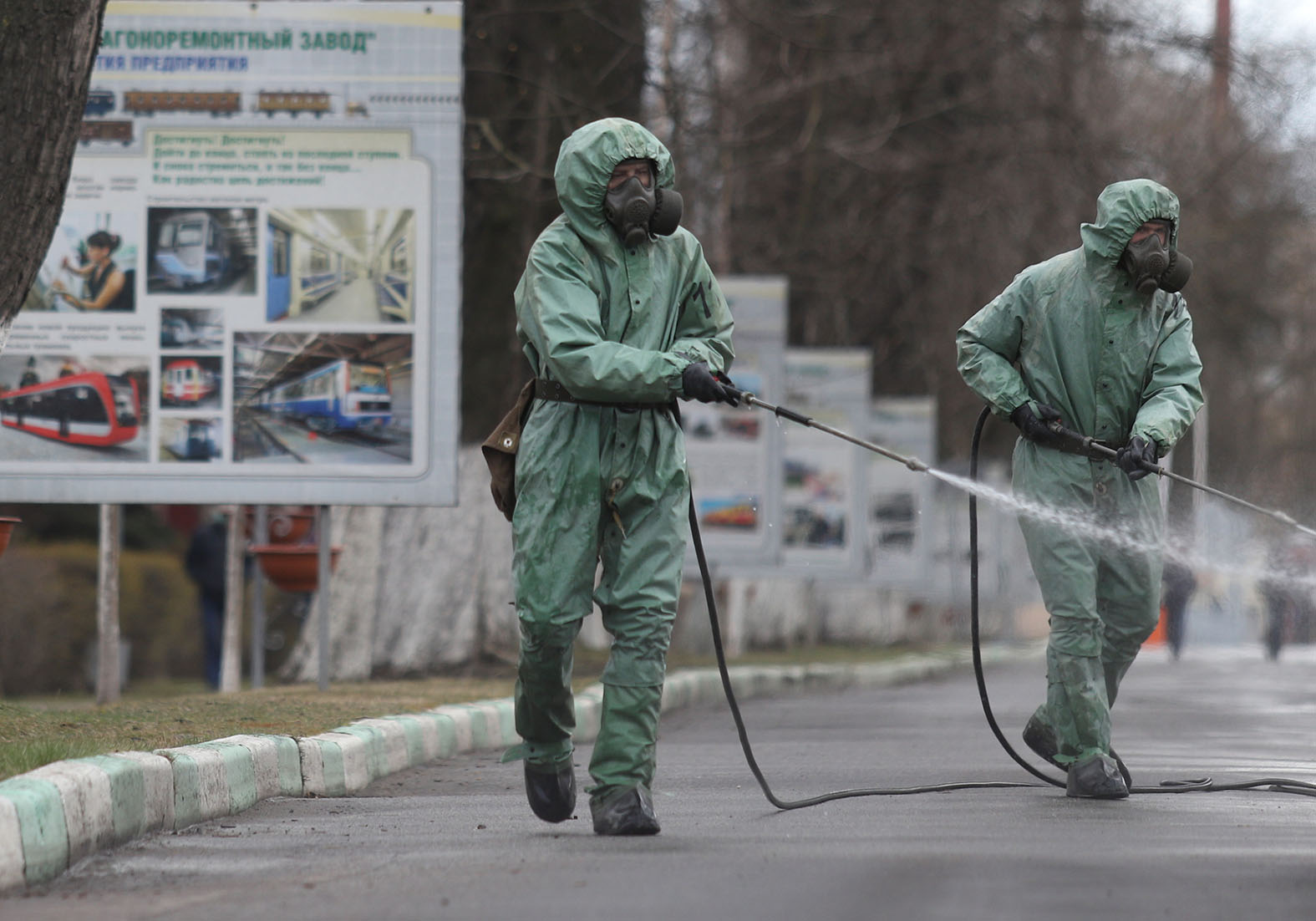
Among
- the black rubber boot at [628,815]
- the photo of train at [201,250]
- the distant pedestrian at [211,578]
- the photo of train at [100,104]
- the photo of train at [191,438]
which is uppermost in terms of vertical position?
the photo of train at [100,104]

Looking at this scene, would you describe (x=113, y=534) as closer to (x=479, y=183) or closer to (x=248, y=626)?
(x=479, y=183)

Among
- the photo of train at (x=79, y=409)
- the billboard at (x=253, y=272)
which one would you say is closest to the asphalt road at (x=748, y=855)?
the billboard at (x=253, y=272)

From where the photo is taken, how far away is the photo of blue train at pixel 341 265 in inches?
465

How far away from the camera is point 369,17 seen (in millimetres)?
11984

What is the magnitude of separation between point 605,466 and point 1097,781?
2040 mm

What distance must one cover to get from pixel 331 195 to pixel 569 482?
595 cm

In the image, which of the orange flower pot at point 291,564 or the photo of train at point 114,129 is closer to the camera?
the photo of train at point 114,129

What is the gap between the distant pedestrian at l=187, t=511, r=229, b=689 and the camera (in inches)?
690

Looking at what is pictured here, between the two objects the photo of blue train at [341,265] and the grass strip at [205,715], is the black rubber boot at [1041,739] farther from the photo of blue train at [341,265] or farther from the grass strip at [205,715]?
the photo of blue train at [341,265]

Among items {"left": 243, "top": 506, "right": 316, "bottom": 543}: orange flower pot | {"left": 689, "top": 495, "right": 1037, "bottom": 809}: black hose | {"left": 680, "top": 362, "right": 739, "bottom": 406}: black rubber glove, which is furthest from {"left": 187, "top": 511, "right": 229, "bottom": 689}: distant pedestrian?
{"left": 680, "top": 362, "right": 739, "bottom": 406}: black rubber glove

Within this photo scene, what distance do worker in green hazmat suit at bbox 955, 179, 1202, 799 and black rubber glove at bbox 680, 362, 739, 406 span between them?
1772mm

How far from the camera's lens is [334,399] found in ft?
38.5

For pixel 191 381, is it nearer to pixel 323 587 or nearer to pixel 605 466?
pixel 323 587

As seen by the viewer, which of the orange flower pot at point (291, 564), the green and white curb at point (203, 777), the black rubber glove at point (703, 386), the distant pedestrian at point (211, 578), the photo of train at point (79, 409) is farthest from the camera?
the distant pedestrian at point (211, 578)
